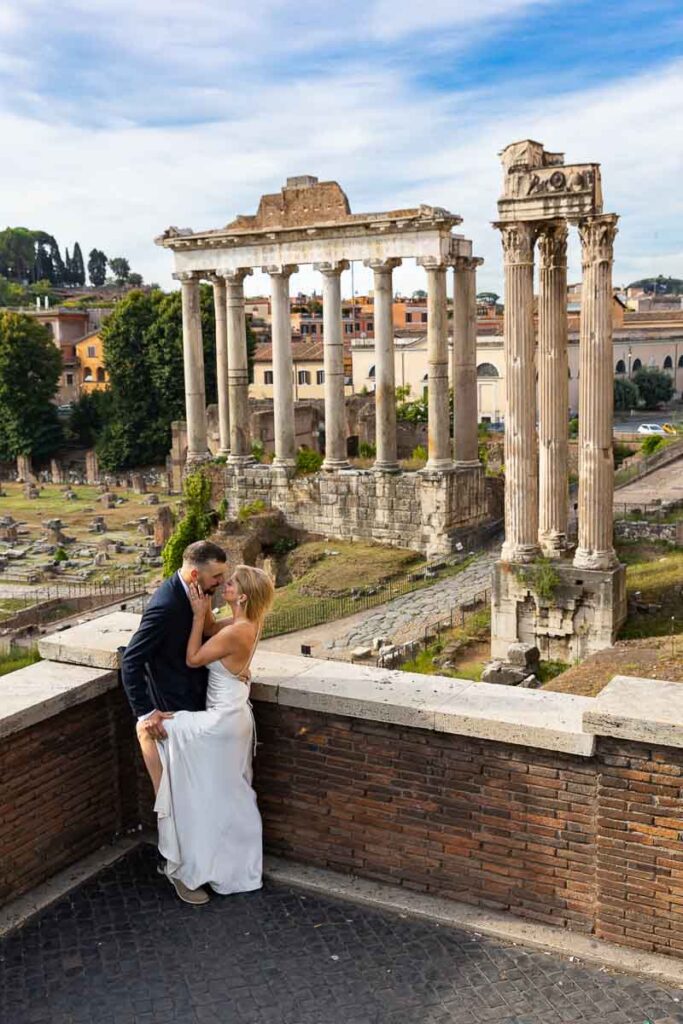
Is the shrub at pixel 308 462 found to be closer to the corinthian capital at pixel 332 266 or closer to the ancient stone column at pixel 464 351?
the ancient stone column at pixel 464 351

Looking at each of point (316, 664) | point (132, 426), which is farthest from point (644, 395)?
point (316, 664)

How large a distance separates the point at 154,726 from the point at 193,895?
0.92 m

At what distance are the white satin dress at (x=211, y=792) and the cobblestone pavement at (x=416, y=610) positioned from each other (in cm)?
1356

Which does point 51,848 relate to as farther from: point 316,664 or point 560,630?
point 560,630

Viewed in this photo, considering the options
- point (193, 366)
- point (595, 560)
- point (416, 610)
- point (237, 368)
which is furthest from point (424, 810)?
point (193, 366)

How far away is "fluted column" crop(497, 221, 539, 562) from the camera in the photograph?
1695cm

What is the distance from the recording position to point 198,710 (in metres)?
5.75

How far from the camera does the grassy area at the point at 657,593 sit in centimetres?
1727

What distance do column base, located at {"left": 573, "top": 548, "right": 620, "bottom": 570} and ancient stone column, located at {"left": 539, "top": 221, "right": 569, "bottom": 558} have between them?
0.79 m

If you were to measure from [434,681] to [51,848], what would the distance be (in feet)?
7.43

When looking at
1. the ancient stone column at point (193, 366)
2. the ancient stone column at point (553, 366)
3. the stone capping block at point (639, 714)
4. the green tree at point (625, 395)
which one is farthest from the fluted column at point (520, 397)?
the green tree at point (625, 395)

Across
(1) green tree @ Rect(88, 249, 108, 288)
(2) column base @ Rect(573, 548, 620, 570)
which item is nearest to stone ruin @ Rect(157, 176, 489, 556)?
(2) column base @ Rect(573, 548, 620, 570)

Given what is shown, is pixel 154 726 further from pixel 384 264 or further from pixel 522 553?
pixel 384 264

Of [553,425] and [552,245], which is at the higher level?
[552,245]
